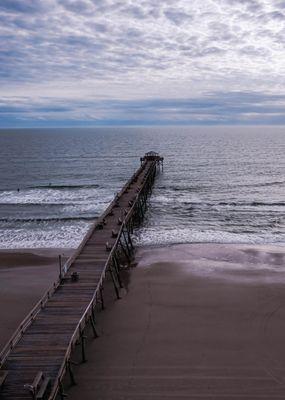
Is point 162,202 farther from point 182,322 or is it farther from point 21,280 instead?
point 182,322

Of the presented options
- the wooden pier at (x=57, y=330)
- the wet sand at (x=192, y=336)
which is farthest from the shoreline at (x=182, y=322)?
the wooden pier at (x=57, y=330)

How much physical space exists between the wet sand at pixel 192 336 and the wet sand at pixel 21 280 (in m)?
4.15

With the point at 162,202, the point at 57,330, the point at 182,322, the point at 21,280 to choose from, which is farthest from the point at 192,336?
the point at 162,202

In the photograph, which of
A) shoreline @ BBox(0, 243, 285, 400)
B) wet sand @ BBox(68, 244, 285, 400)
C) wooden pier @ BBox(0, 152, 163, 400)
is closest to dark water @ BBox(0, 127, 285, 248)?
shoreline @ BBox(0, 243, 285, 400)

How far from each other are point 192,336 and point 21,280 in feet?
38.2

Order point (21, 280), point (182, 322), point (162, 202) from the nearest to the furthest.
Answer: point (182, 322)
point (21, 280)
point (162, 202)

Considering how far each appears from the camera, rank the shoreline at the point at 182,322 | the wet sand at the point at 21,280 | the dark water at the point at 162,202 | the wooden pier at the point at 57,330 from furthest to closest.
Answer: the dark water at the point at 162,202 → the wet sand at the point at 21,280 → the shoreline at the point at 182,322 → the wooden pier at the point at 57,330

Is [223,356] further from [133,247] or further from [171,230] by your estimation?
[171,230]

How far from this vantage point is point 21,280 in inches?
950

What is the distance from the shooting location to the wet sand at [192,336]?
13867 millimetres

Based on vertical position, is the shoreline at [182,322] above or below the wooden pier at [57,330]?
below

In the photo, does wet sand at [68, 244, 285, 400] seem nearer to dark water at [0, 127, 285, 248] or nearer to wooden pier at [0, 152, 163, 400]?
wooden pier at [0, 152, 163, 400]

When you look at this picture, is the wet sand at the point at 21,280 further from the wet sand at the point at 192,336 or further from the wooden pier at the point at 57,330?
the wet sand at the point at 192,336

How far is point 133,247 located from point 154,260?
10.0 feet
